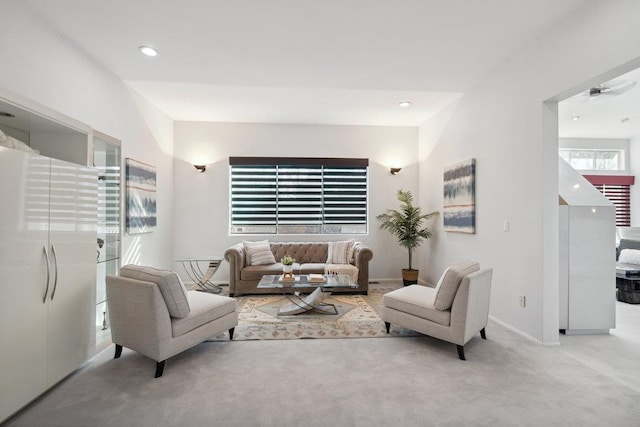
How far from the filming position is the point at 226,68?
3.54m

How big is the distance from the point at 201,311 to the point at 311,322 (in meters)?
1.34

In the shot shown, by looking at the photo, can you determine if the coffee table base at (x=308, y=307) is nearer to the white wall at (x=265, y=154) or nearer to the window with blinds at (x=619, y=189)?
the white wall at (x=265, y=154)

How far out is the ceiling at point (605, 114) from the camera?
393 centimetres

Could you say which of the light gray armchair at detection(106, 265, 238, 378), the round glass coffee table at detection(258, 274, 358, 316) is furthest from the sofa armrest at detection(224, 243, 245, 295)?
the light gray armchair at detection(106, 265, 238, 378)

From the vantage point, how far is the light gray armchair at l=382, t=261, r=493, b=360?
2.72 m

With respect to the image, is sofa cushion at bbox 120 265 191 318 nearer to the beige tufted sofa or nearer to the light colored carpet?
the light colored carpet

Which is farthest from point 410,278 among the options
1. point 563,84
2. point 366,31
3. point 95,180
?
point 95,180

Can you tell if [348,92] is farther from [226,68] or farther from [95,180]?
[95,180]

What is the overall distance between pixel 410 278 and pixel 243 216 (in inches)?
127

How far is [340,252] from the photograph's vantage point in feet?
17.5

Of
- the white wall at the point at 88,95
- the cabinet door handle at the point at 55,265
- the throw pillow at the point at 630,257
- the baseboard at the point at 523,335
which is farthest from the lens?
the throw pillow at the point at 630,257

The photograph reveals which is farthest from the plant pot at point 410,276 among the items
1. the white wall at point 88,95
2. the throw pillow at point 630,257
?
the white wall at point 88,95

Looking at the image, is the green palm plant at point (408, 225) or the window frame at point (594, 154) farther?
the window frame at point (594, 154)

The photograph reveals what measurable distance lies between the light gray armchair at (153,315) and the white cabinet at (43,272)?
0.25 meters
